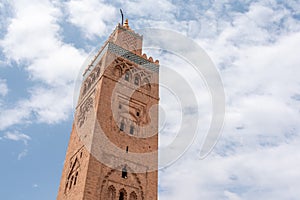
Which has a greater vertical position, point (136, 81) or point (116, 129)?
point (136, 81)

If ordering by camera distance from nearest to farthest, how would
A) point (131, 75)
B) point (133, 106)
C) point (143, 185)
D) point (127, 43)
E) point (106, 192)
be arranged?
point (106, 192) < point (143, 185) < point (133, 106) < point (131, 75) < point (127, 43)

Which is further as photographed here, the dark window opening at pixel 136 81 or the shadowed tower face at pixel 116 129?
the dark window opening at pixel 136 81

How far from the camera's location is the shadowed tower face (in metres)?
17.5

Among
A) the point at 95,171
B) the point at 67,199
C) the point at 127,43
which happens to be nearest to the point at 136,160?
the point at 95,171

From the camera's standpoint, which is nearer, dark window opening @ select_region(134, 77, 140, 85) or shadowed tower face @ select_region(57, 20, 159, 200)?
shadowed tower face @ select_region(57, 20, 159, 200)

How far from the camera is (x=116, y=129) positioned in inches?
773

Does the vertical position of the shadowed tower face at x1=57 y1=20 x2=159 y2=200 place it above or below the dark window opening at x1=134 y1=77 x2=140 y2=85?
below

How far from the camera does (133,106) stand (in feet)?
71.2

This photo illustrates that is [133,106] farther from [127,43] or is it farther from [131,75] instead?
[127,43]

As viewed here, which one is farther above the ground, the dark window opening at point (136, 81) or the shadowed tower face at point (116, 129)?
the dark window opening at point (136, 81)

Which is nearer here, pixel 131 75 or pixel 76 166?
pixel 76 166

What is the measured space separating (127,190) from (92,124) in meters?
4.33

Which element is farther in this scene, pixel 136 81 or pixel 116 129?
pixel 136 81

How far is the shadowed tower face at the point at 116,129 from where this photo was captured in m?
17.5
